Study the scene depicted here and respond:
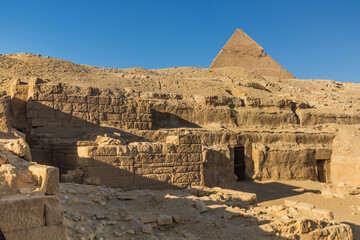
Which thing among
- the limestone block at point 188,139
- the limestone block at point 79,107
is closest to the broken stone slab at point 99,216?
the limestone block at point 188,139

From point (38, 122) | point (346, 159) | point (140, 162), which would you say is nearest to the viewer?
point (140, 162)

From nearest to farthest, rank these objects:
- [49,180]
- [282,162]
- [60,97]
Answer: [49,180] → [60,97] → [282,162]

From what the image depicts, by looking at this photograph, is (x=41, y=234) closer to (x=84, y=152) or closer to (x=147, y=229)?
(x=147, y=229)

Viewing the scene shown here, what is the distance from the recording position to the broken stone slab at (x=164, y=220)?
5402mm

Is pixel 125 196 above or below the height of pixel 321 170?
above

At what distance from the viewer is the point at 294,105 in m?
16.9

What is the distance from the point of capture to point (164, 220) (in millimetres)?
5430

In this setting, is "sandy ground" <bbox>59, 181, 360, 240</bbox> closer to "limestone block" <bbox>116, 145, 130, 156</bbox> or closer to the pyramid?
"limestone block" <bbox>116, 145, 130, 156</bbox>

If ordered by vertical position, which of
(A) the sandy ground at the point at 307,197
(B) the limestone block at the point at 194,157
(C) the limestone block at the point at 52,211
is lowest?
(A) the sandy ground at the point at 307,197

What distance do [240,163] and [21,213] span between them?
428 inches

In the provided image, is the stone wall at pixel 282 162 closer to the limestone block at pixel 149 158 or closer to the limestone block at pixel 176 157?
the limestone block at pixel 176 157

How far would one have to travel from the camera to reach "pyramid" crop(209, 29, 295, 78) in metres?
35.2

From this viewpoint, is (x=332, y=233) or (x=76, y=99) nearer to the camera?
(x=332, y=233)

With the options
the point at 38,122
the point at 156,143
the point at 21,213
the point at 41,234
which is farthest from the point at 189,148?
the point at 21,213
